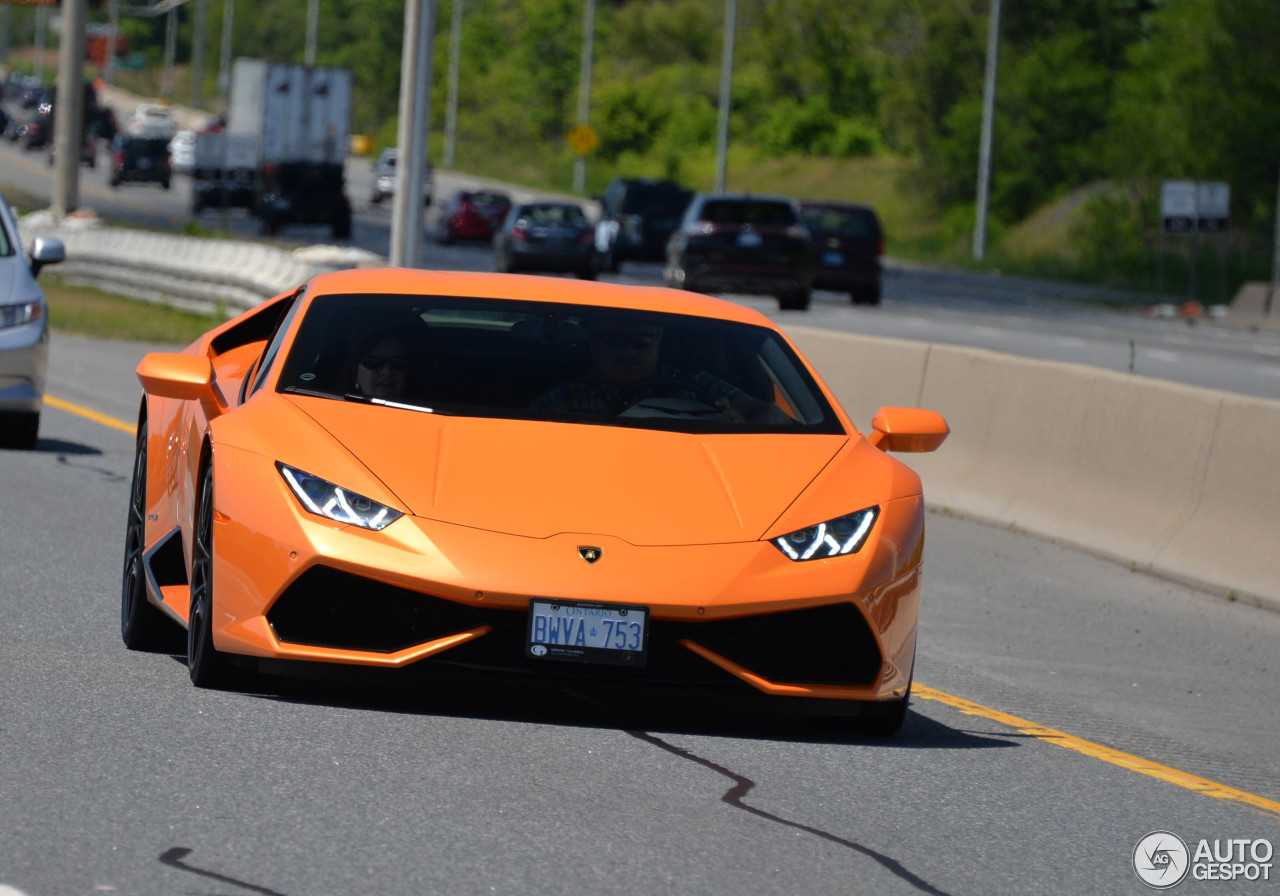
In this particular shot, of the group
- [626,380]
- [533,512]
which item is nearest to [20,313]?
[626,380]

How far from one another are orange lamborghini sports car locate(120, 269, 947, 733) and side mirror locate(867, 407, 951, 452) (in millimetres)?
13

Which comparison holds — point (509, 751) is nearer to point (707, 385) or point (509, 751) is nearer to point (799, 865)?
point (799, 865)

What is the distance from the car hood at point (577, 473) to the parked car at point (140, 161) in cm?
6998

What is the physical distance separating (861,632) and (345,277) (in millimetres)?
2337

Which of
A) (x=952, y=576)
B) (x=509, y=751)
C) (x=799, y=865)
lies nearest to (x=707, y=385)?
(x=509, y=751)

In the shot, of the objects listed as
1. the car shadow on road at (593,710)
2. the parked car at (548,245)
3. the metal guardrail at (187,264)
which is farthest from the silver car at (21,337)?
the parked car at (548,245)

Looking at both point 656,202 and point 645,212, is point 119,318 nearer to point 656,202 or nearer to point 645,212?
point 645,212

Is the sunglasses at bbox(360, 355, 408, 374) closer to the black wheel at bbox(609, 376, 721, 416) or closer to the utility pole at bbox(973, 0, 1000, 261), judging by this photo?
the black wheel at bbox(609, 376, 721, 416)

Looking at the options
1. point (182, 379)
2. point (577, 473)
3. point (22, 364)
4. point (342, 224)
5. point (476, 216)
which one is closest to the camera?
point (577, 473)

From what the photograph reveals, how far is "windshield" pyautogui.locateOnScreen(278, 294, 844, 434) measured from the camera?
22.8 feet

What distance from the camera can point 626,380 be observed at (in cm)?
718

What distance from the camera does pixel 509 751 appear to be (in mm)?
6086

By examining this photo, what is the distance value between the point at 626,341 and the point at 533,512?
1.22 m

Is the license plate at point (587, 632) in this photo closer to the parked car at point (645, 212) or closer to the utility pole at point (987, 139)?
the parked car at point (645, 212)
